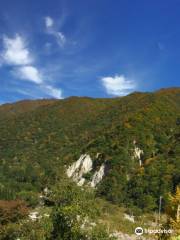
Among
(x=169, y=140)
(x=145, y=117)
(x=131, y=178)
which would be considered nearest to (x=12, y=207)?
(x=131, y=178)

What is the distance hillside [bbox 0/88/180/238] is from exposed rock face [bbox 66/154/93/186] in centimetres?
110

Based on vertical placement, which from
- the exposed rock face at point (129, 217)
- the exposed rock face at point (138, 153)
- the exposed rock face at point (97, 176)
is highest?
the exposed rock face at point (138, 153)

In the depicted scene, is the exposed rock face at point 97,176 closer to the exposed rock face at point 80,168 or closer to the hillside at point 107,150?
the hillside at point 107,150

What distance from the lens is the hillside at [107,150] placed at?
222ft

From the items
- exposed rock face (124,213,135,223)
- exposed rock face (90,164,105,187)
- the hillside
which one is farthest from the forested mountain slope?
exposed rock face (124,213,135,223)

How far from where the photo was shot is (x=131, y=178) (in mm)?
→ 72312

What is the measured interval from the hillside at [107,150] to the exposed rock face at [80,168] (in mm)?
1103

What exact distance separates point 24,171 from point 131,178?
102ft

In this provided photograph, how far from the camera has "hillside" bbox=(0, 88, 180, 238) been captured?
67.8m

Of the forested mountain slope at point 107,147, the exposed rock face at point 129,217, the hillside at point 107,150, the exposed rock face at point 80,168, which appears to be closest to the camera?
the exposed rock face at point 129,217

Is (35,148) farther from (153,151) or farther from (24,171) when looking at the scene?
(153,151)

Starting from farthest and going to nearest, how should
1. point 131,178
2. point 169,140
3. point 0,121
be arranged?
point 0,121, point 169,140, point 131,178

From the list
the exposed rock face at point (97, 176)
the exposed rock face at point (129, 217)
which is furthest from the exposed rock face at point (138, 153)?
the exposed rock face at point (129, 217)

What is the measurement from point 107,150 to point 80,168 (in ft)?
26.1
